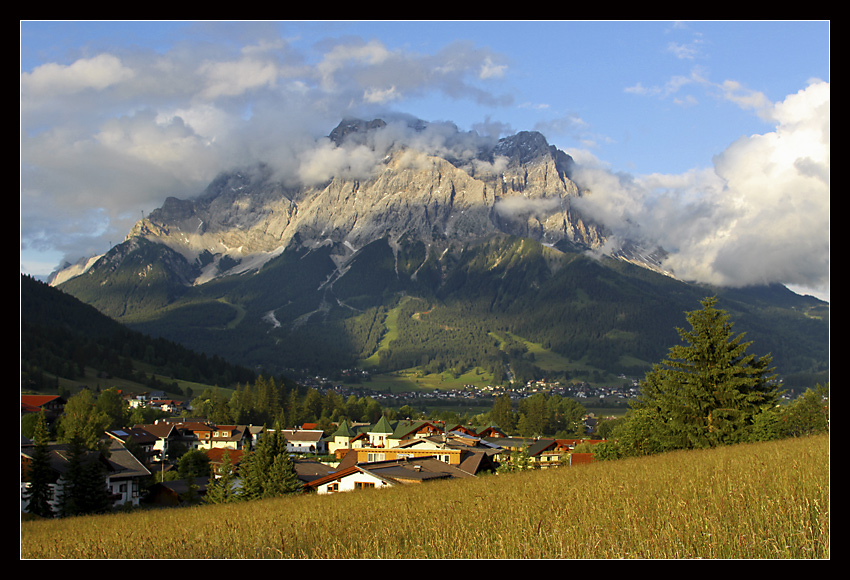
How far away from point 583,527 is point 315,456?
95997 millimetres

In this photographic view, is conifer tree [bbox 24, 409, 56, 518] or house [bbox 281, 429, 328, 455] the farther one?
house [bbox 281, 429, 328, 455]

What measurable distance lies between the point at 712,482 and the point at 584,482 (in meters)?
4.02

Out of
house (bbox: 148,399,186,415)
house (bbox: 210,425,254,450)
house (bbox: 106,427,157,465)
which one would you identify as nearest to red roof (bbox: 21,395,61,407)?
house (bbox: 106,427,157,465)

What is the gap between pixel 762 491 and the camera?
11.8 meters

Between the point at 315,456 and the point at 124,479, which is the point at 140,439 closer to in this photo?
the point at 315,456

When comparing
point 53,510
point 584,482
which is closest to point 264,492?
point 53,510

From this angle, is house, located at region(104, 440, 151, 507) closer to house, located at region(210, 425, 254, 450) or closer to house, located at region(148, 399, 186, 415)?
house, located at region(210, 425, 254, 450)

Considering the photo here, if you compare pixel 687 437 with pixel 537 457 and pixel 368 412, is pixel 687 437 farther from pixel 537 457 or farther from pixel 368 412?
pixel 368 412

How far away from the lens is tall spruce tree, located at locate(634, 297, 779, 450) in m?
31.5

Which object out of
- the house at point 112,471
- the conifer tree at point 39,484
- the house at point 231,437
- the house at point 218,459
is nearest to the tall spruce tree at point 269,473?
the house at point 112,471

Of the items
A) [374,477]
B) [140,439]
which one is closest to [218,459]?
[140,439]

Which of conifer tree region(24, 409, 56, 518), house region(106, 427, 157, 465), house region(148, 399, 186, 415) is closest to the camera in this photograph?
conifer tree region(24, 409, 56, 518)

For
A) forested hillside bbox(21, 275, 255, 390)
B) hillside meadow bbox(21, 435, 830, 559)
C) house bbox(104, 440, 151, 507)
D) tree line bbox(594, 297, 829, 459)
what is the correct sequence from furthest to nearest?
forested hillside bbox(21, 275, 255, 390)
house bbox(104, 440, 151, 507)
tree line bbox(594, 297, 829, 459)
hillside meadow bbox(21, 435, 830, 559)

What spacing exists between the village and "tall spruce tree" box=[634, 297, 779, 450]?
956 cm
